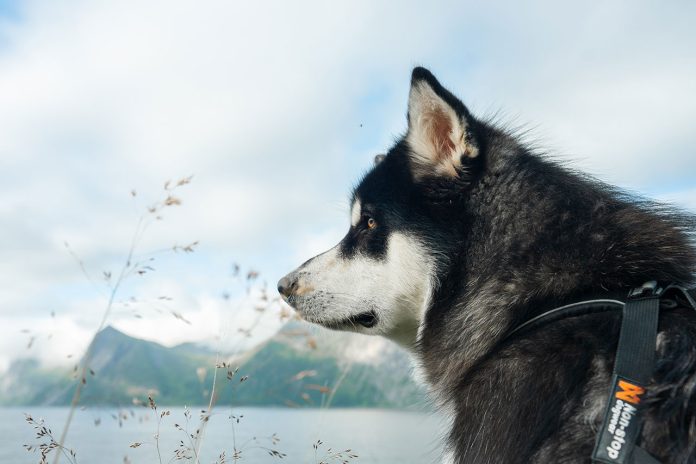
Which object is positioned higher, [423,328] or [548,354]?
[548,354]

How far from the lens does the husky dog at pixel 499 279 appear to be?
293cm

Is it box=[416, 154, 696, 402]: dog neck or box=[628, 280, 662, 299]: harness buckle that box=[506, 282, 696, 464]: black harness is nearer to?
box=[628, 280, 662, 299]: harness buckle

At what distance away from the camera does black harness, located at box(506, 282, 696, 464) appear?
259 cm

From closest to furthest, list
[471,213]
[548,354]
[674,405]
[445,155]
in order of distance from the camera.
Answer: [674,405] → [548,354] → [471,213] → [445,155]

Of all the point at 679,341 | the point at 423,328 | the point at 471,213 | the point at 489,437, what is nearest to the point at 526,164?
the point at 471,213

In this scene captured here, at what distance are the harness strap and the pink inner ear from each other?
6.28 feet

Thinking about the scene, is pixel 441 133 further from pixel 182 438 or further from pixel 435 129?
pixel 182 438

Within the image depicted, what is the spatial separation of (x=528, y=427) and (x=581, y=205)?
4.93ft

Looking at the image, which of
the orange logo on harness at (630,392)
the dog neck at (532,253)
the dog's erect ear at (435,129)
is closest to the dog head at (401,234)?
the dog's erect ear at (435,129)

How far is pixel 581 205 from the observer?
3752 mm

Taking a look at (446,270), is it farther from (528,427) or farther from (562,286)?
(528,427)

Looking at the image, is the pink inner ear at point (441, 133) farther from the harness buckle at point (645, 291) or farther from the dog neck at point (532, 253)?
the harness buckle at point (645, 291)

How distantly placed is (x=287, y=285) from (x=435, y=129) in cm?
181

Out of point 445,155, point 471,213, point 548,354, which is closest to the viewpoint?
point 548,354
